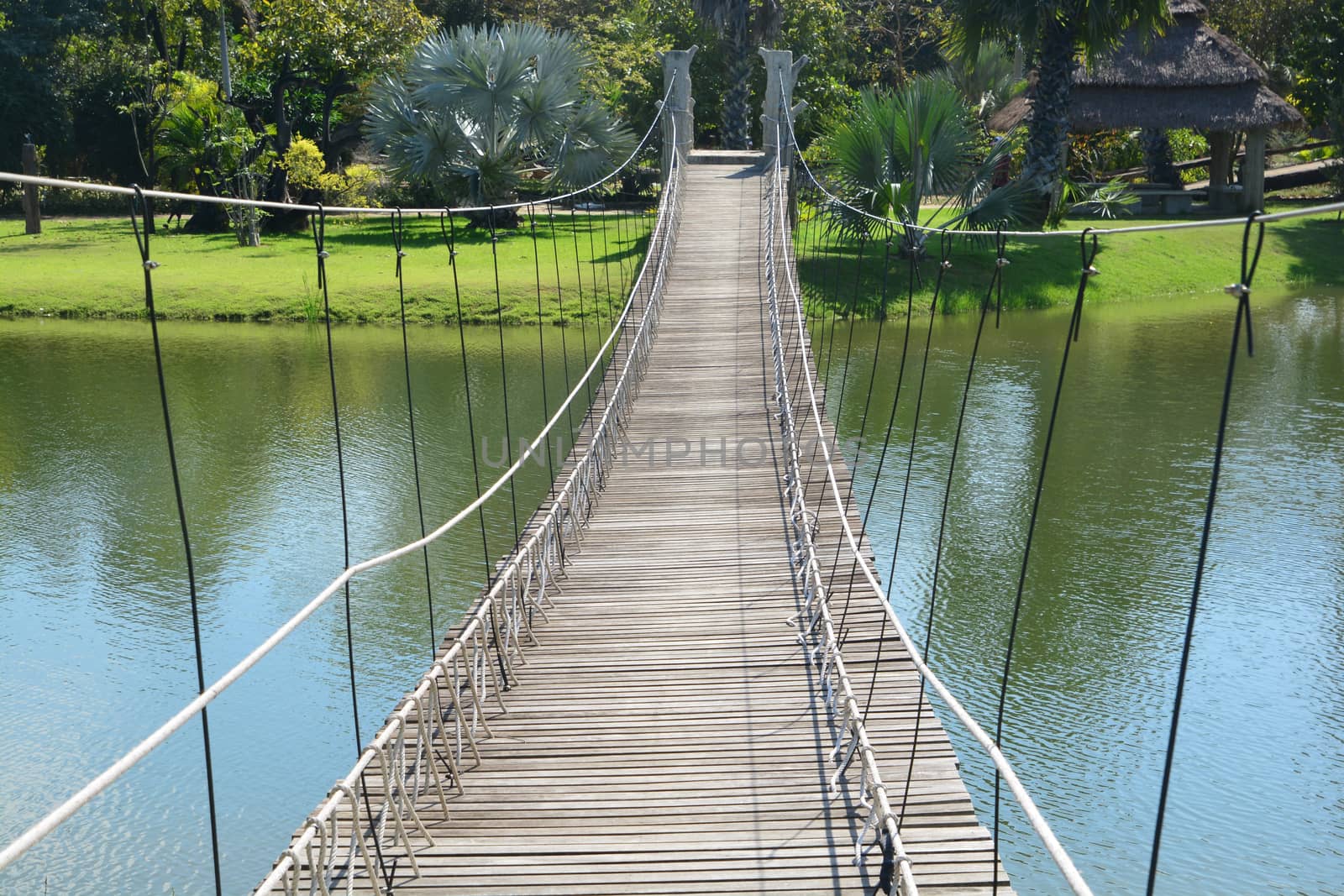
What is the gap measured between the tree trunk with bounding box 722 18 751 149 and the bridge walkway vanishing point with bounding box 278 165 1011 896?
10439mm

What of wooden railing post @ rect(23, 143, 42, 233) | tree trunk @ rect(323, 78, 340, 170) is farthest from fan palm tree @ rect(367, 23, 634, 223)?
wooden railing post @ rect(23, 143, 42, 233)

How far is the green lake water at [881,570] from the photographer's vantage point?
4.47 metres

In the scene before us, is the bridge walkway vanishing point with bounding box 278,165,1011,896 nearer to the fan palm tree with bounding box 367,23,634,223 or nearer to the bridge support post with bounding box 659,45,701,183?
the bridge support post with bounding box 659,45,701,183

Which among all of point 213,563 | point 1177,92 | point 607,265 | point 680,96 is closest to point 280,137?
point 607,265

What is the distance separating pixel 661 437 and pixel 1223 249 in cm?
1248

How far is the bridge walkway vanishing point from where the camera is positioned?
126 inches

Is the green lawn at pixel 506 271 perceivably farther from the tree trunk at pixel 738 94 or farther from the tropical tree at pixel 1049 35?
the tree trunk at pixel 738 94

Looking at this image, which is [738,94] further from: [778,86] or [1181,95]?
[1181,95]

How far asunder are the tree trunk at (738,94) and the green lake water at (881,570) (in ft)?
17.2

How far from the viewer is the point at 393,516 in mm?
7719

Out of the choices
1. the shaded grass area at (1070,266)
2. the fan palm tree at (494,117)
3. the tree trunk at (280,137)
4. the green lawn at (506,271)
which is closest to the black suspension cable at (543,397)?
the green lawn at (506,271)

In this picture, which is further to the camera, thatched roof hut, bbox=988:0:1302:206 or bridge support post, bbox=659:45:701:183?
thatched roof hut, bbox=988:0:1302:206

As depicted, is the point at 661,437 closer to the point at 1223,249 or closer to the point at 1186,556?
the point at 1186,556

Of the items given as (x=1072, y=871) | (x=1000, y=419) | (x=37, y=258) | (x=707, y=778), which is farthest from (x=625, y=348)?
(x=37, y=258)
